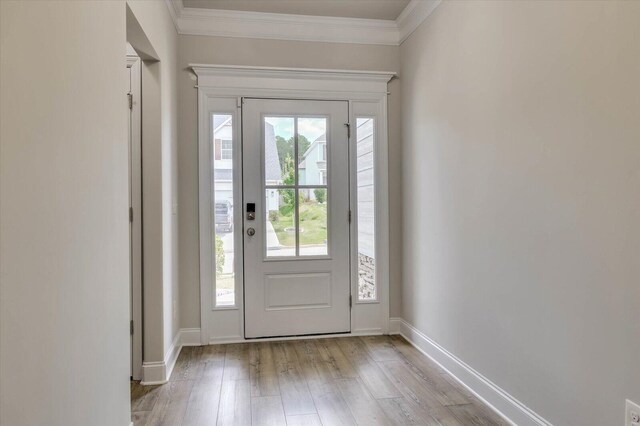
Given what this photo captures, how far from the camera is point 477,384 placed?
228 cm

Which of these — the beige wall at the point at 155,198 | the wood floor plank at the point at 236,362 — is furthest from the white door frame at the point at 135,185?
the wood floor plank at the point at 236,362

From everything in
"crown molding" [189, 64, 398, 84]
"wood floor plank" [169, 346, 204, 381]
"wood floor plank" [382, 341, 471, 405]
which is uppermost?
"crown molding" [189, 64, 398, 84]

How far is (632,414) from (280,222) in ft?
7.89

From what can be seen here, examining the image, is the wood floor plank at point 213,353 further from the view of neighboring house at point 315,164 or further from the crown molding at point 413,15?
the crown molding at point 413,15

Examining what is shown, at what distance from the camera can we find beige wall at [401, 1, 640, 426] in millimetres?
1446

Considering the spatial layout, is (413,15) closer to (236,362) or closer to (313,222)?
(313,222)

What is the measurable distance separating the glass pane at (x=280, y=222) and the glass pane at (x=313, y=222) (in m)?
0.07


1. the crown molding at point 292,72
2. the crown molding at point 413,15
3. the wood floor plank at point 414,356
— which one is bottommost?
the wood floor plank at point 414,356

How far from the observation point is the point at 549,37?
1.75m

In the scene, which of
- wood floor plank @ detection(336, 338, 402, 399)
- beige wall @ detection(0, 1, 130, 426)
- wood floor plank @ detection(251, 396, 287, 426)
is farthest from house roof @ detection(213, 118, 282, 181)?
wood floor plank @ detection(251, 396, 287, 426)

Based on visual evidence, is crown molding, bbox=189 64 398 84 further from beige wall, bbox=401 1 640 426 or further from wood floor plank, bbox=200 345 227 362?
wood floor plank, bbox=200 345 227 362

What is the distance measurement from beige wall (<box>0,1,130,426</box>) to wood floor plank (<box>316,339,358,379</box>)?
1332mm

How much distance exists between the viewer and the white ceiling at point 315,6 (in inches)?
116

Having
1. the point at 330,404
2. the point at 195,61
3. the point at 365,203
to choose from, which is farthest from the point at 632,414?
the point at 195,61
